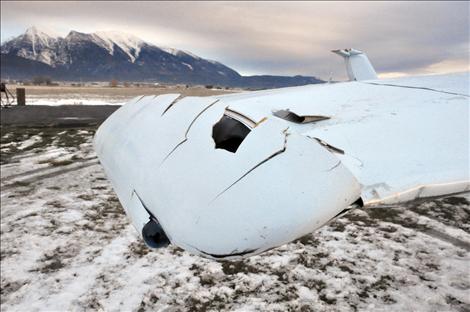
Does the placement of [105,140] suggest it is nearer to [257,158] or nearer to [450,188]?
[257,158]

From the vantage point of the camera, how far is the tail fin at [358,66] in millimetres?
6160

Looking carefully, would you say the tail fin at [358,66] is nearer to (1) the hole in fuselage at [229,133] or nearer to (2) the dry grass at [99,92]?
(1) the hole in fuselage at [229,133]

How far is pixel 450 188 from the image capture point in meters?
Answer: 1.20

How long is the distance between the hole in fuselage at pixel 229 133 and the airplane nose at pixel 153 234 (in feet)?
1.40

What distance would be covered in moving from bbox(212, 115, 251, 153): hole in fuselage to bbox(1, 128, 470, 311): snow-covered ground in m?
1.67

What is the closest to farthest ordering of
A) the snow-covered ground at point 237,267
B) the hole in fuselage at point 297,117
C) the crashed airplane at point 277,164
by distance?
the crashed airplane at point 277,164 < the hole in fuselage at point 297,117 < the snow-covered ground at point 237,267

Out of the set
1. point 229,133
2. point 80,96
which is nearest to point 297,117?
point 229,133

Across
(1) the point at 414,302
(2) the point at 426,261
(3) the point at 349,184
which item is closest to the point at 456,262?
(2) the point at 426,261

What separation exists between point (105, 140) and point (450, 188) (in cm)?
197

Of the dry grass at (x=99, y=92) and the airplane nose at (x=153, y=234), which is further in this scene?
the dry grass at (x=99, y=92)

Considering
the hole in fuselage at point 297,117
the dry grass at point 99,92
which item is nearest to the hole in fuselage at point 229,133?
the hole in fuselage at point 297,117

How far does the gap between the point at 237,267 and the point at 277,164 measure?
225cm

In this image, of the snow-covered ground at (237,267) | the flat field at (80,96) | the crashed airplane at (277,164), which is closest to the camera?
the crashed airplane at (277,164)

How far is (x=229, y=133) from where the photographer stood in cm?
156
